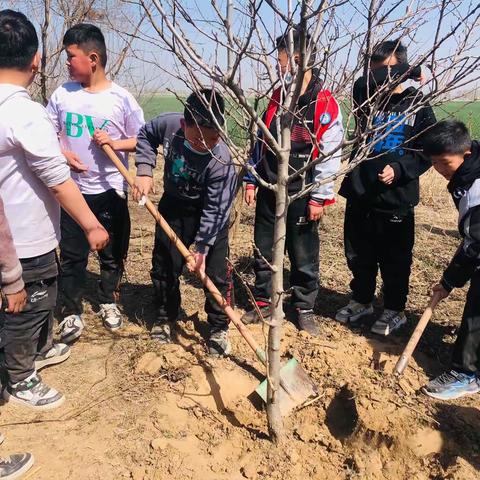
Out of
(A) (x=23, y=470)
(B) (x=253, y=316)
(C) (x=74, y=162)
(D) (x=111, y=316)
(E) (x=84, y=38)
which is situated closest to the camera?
(A) (x=23, y=470)

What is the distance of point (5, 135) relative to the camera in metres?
2.13

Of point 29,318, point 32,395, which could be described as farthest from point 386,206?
point 32,395

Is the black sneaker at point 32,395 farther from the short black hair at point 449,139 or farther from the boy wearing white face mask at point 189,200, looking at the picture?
the short black hair at point 449,139

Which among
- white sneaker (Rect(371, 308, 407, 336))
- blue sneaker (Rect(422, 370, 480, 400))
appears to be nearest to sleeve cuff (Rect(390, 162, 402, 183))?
white sneaker (Rect(371, 308, 407, 336))

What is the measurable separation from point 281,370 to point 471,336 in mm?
1127

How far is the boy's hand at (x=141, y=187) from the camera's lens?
2.94 meters

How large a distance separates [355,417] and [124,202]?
2068mm

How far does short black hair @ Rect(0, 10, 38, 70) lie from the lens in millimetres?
2139

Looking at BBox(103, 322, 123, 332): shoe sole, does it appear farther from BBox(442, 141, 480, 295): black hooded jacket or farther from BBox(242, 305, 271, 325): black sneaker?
BBox(442, 141, 480, 295): black hooded jacket

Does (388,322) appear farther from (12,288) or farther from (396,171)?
(12,288)

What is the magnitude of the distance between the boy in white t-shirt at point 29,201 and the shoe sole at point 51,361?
0.21 metres

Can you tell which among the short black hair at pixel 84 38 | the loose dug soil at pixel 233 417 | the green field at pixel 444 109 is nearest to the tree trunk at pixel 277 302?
the loose dug soil at pixel 233 417

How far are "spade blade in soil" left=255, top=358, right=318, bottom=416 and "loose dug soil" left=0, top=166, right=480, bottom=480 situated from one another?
0.08m

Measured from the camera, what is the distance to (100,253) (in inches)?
138
